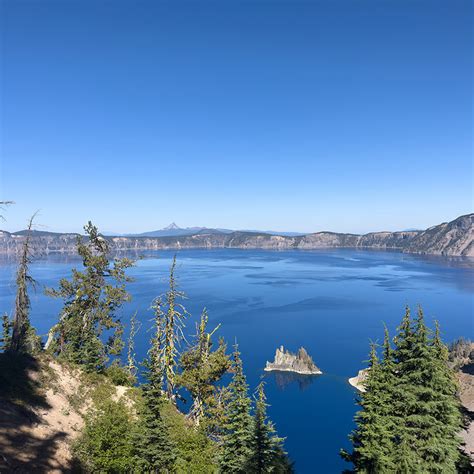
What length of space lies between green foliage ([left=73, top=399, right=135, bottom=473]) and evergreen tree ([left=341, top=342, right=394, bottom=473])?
1273cm

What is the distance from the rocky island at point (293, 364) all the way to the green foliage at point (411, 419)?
63.6 meters

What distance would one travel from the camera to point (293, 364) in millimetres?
84438

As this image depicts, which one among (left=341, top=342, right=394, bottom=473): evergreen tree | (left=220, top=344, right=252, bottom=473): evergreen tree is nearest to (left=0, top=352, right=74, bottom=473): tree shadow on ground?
(left=220, top=344, right=252, bottom=473): evergreen tree

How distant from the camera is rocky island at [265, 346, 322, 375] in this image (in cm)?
8381

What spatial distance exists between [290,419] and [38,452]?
5622 cm

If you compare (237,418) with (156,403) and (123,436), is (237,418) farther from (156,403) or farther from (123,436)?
(123,436)

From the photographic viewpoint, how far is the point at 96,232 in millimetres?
35469

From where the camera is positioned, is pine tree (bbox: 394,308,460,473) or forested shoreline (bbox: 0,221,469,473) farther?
pine tree (bbox: 394,308,460,473)

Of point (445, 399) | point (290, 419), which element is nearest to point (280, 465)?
point (445, 399)

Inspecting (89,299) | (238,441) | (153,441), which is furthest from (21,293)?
(238,441)

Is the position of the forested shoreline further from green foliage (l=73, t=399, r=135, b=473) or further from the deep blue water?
the deep blue water

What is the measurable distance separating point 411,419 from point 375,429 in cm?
222

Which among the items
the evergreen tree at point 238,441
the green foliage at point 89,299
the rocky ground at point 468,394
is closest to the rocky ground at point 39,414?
the green foliage at point 89,299

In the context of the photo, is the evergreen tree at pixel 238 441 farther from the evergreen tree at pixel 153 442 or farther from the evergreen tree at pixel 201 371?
the evergreen tree at pixel 201 371
